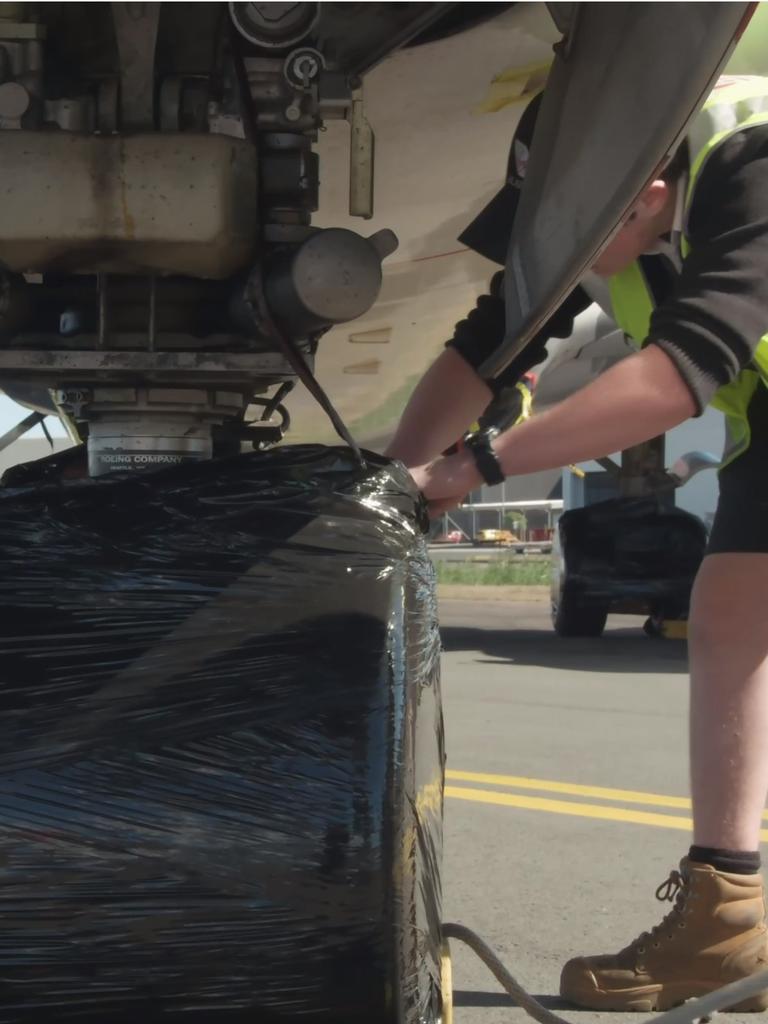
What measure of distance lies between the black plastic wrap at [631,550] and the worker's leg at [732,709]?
6076 millimetres

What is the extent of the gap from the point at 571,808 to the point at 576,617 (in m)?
5.51

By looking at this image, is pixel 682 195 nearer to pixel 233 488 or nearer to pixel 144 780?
pixel 233 488

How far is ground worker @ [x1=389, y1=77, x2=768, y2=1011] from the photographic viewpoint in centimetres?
187

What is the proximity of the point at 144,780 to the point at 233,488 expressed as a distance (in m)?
0.41

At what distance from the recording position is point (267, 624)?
5.14ft

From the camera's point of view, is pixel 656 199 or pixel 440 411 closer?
pixel 656 199

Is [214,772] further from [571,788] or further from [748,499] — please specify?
[571,788]

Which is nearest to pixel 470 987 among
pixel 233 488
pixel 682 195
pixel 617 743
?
pixel 233 488

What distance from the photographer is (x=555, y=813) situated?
3617 mm

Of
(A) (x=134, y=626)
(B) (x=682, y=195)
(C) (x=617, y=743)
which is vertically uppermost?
(B) (x=682, y=195)

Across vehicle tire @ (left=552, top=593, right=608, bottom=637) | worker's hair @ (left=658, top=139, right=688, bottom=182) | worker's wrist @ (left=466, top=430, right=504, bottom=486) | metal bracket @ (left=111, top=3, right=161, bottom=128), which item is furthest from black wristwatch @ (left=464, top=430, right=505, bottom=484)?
vehicle tire @ (left=552, top=593, right=608, bottom=637)

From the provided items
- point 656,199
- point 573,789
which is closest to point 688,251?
point 656,199

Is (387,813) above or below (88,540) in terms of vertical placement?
below

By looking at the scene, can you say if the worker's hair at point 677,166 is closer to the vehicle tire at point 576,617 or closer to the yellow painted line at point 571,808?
the yellow painted line at point 571,808
